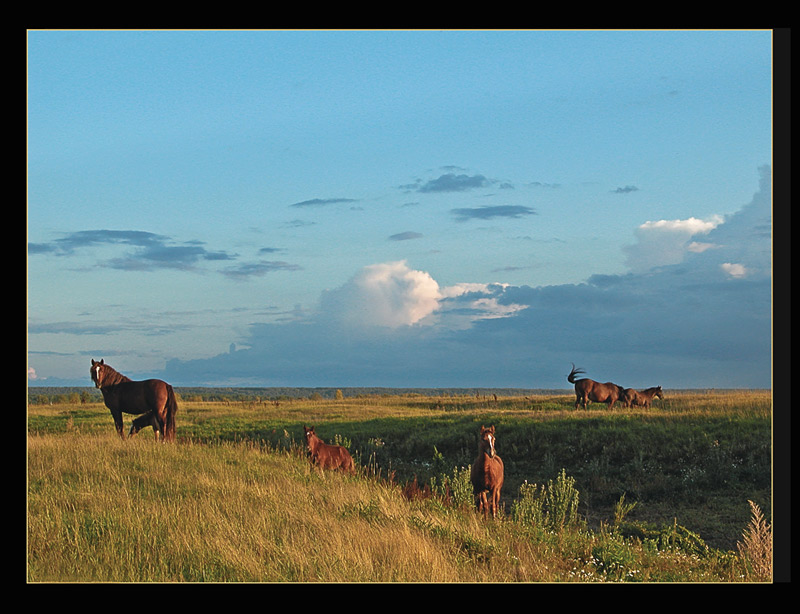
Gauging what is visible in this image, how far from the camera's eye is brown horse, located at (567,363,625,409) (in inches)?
1314

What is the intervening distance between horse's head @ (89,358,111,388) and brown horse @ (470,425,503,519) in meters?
13.4

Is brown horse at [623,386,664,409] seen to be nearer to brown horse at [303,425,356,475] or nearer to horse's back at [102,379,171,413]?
brown horse at [303,425,356,475]

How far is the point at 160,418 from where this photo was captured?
68.0 ft

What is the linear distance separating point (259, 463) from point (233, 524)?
6.42 m

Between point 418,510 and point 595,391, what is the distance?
2385cm

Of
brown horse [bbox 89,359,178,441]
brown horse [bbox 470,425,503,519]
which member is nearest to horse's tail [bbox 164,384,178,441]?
brown horse [bbox 89,359,178,441]

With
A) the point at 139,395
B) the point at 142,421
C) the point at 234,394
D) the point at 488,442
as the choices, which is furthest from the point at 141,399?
the point at 234,394

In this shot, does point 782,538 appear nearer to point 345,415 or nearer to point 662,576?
point 662,576

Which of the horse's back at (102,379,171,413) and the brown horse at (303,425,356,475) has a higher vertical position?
the horse's back at (102,379,171,413)

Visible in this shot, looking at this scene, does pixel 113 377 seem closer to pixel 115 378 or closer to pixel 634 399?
pixel 115 378

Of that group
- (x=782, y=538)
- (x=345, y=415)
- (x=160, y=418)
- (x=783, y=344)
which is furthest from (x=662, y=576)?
(x=345, y=415)

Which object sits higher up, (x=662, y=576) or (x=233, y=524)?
(x=233, y=524)

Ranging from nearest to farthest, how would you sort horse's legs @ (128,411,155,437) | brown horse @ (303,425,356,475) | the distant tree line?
brown horse @ (303,425,356,475) < horse's legs @ (128,411,155,437) < the distant tree line

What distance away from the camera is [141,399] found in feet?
68.0
